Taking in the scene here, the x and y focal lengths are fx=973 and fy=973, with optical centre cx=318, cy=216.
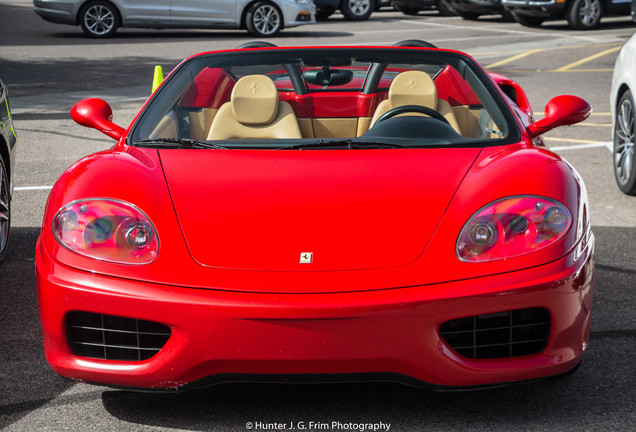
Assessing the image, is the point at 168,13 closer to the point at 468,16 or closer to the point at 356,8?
the point at 356,8

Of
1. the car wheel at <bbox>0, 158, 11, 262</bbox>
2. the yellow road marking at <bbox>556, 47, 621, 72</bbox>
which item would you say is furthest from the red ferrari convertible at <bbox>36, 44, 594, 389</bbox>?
the yellow road marking at <bbox>556, 47, 621, 72</bbox>

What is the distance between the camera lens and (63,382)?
149 inches

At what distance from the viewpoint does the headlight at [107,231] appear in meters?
3.28

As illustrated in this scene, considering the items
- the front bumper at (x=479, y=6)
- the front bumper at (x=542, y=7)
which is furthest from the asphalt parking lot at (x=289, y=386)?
the front bumper at (x=479, y=6)

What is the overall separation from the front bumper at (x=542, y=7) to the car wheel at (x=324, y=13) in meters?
5.35

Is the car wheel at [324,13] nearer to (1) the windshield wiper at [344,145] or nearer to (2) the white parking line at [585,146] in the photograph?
(2) the white parking line at [585,146]

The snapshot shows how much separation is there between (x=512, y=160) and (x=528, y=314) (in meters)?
0.71

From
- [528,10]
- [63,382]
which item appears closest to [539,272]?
[63,382]

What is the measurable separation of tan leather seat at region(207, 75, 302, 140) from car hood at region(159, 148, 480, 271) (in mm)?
858

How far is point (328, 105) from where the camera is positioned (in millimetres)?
5258

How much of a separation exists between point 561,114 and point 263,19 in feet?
52.7

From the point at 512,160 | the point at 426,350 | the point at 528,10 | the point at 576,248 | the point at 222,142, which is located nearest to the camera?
the point at 426,350

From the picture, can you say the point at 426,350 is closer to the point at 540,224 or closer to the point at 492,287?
the point at 492,287

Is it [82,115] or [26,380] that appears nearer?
[26,380]
